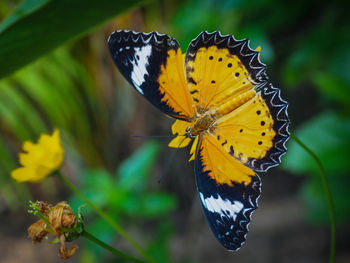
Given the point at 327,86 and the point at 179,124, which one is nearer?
the point at 179,124

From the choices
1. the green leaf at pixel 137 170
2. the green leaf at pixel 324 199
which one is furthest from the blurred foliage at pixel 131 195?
the green leaf at pixel 324 199

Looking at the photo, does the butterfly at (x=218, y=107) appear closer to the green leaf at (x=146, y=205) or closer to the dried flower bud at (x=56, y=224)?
the dried flower bud at (x=56, y=224)

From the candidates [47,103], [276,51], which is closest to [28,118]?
[47,103]

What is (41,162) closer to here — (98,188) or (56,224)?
(56,224)

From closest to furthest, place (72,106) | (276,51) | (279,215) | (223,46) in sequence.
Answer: (223,46) → (276,51) → (279,215) → (72,106)

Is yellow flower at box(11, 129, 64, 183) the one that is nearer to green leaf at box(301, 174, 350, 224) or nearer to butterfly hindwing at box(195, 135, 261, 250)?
butterfly hindwing at box(195, 135, 261, 250)

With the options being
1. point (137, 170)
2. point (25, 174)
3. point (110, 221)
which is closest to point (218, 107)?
point (110, 221)

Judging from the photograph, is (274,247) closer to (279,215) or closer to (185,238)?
(279,215)
